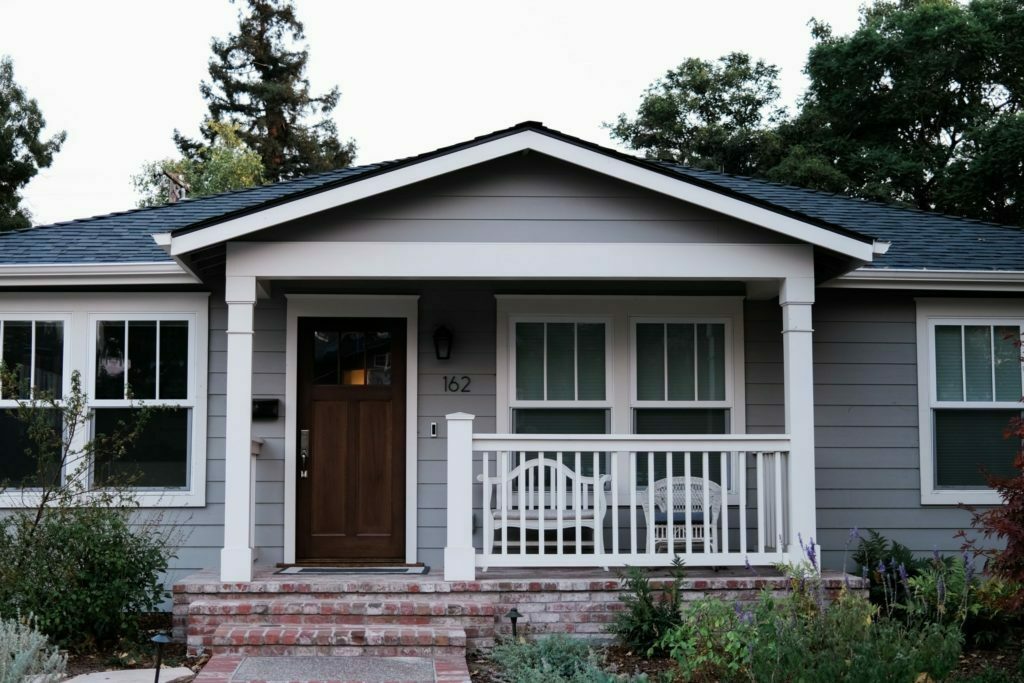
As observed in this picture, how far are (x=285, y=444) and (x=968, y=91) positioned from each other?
20.7m

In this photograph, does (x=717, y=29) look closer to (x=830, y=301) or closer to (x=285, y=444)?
(x=830, y=301)

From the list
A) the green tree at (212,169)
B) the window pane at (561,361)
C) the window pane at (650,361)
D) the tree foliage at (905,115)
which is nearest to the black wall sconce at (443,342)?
the window pane at (561,361)

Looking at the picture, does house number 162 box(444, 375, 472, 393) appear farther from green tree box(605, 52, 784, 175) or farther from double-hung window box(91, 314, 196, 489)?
green tree box(605, 52, 784, 175)

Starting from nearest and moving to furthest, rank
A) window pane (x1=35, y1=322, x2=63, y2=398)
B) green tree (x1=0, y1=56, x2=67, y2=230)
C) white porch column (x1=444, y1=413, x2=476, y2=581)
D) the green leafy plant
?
the green leafy plant
white porch column (x1=444, y1=413, x2=476, y2=581)
window pane (x1=35, y1=322, x2=63, y2=398)
green tree (x1=0, y1=56, x2=67, y2=230)

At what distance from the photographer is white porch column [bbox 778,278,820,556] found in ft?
22.0

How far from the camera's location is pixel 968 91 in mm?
23062

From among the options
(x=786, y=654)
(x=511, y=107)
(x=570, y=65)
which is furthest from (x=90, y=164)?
(x=786, y=654)

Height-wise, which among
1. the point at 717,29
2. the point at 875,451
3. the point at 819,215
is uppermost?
the point at 717,29

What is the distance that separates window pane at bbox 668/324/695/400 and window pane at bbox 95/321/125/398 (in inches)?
171

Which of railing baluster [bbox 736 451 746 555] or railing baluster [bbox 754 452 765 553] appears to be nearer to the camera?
railing baluster [bbox 736 451 746 555]

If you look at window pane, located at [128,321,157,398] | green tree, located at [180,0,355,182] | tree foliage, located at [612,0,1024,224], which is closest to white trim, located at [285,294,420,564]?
window pane, located at [128,321,157,398]

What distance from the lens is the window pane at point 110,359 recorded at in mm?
7793

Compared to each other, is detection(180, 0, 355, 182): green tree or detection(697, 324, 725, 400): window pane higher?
detection(180, 0, 355, 182): green tree

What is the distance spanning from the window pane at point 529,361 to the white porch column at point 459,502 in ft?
4.44
